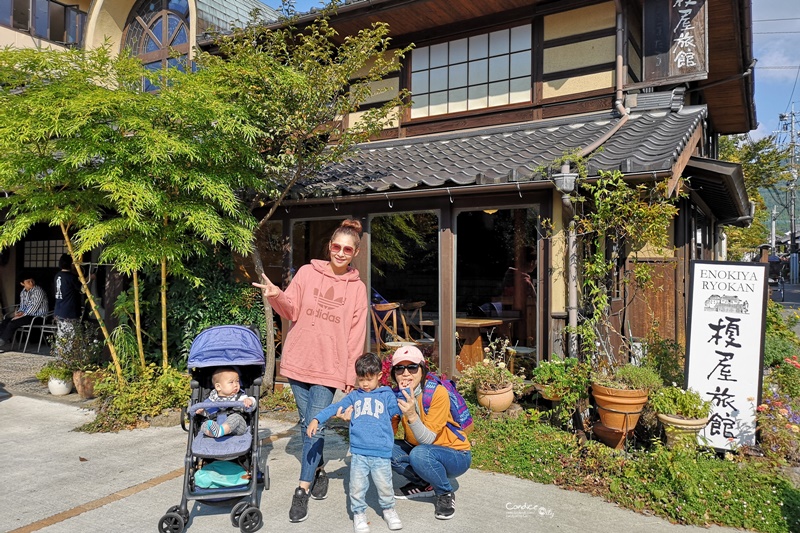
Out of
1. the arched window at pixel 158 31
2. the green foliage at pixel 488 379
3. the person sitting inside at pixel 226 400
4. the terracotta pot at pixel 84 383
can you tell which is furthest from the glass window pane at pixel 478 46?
the terracotta pot at pixel 84 383

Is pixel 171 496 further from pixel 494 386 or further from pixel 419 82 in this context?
pixel 419 82

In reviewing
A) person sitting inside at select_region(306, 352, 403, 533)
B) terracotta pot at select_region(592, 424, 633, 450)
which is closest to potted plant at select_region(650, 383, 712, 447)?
terracotta pot at select_region(592, 424, 633, 450)

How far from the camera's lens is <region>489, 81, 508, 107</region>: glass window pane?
27.2 ft

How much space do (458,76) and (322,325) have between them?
19.4 ft

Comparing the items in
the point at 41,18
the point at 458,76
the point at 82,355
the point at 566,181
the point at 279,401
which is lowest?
the point at 279,401

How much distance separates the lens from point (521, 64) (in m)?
8.14

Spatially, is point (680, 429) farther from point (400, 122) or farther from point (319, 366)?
point (400, 122)

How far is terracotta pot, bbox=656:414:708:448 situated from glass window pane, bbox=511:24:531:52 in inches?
227

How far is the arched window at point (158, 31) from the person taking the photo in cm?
1068

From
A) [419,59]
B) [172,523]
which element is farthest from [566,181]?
[419,59]

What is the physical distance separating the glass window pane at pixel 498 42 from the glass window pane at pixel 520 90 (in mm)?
518

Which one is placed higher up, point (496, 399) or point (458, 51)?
point (458, 51)

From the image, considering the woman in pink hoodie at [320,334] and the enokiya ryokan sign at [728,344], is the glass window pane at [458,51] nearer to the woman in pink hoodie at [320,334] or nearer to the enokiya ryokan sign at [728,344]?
the enokiya ryokan sign at [728,344]

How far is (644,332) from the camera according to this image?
777cm
